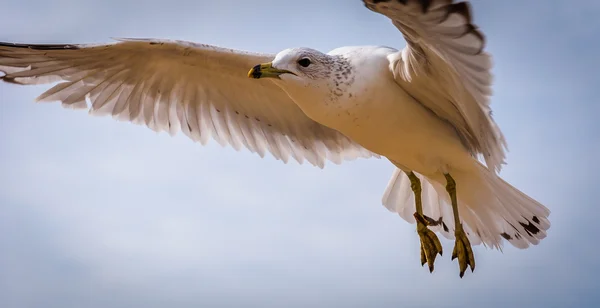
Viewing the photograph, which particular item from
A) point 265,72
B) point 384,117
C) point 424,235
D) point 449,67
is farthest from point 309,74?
point 424,235

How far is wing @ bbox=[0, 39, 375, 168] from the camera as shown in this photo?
266 inches

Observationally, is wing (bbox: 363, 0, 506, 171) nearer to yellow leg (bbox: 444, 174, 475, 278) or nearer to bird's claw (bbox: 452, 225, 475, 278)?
yellow leg (bbox: 444, 174, 475, 278)

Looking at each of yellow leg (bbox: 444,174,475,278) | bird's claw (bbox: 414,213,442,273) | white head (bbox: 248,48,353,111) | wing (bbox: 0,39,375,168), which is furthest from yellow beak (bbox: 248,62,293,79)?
bird's claw (bbox: 414,213,442,273)

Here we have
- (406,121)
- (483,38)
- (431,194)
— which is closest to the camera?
(483,38)

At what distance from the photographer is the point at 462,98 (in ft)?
18.9

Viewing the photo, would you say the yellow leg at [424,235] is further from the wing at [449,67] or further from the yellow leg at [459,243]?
the wing at [449,67]

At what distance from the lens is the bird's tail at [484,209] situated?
6.80 meters

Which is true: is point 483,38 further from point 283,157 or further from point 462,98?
point 283,157

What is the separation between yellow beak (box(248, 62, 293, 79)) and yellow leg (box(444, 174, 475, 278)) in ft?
4.68

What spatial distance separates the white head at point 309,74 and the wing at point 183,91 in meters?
0.57

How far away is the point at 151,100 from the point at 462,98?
2449 millimetres

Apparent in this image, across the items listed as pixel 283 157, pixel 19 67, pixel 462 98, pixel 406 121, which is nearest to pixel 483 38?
pixel 462 98

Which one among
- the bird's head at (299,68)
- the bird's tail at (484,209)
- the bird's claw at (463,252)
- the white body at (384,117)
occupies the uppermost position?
the bird's head at (299,68)

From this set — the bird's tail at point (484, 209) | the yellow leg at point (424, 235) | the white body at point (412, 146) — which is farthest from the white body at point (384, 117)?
A: the yellow leg at point (424, 235)
